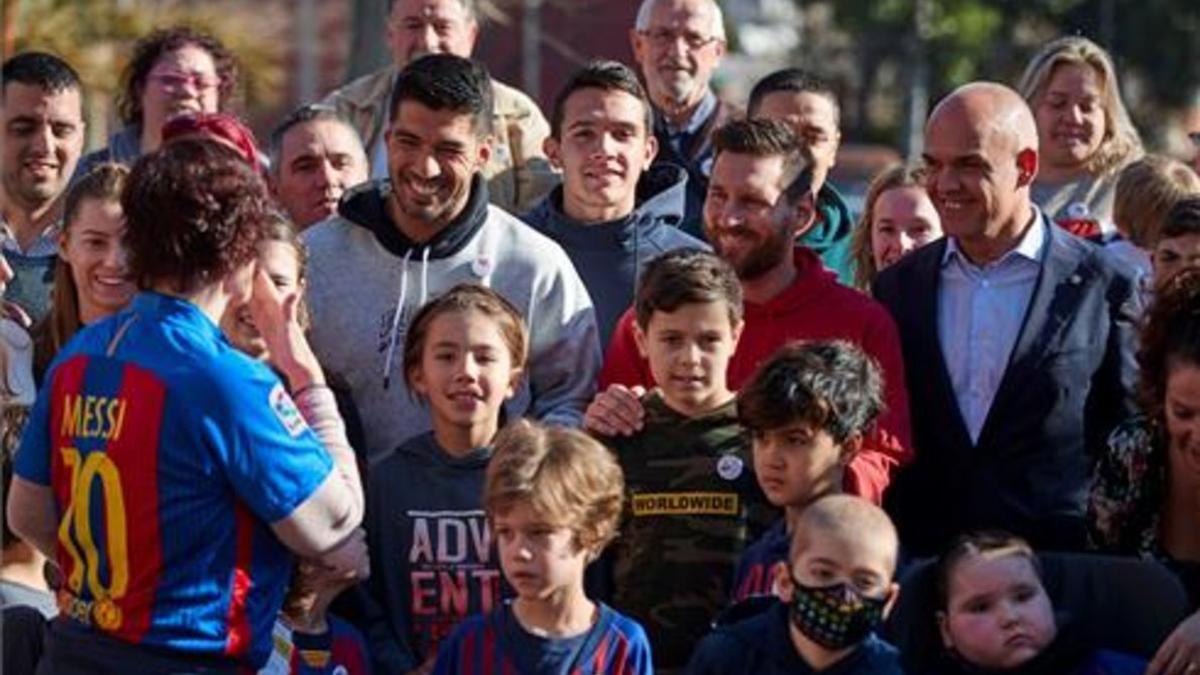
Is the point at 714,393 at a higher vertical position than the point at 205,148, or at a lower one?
lower

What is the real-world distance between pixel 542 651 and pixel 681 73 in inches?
130

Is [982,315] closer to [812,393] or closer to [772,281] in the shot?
[772,281]

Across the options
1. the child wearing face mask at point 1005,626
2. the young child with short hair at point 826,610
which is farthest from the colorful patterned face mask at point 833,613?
the child wearing face mask at point 1005,626

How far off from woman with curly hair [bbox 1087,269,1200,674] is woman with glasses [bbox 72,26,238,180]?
3.48 meters

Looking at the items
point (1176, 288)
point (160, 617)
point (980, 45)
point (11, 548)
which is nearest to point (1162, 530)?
point (1176, 288)

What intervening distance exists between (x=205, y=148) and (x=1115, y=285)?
103 inches

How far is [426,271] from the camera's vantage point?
7.02 metres

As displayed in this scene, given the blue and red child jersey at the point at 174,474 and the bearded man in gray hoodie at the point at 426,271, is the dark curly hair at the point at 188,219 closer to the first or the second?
the blue and red child jersey at the point at 174,474

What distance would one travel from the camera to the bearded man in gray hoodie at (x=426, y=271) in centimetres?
695

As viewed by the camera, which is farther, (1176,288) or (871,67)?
(871,67)

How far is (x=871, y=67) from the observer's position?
35156 millimetres

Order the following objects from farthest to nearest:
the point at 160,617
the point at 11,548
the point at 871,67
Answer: the point at 871,67 → the point at 11,548 → the point at 160,617

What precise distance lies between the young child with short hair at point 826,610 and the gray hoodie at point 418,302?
123 cm

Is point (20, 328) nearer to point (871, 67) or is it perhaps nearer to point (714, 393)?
point (714, 393)
